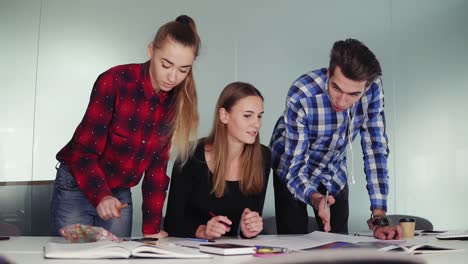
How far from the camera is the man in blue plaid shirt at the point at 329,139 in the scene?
255cm

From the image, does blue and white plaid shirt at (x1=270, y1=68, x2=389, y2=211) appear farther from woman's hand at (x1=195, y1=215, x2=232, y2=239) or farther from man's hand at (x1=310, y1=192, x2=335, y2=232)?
woman's hand at (x1=195, y1=215, x2=232, y2=239)

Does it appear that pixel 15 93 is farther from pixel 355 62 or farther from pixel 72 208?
pixel 355 62

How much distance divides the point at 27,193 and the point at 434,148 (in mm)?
2831

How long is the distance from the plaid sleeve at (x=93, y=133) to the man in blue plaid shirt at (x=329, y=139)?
791mm

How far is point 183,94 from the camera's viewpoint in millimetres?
2439

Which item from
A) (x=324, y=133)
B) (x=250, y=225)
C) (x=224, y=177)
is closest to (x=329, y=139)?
(x=324, y=133)

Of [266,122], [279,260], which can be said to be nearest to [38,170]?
[266,122]

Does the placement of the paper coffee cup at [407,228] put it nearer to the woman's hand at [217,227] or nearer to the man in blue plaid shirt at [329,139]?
the man in blue plaid shirt at [329,139]

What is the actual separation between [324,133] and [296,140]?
0.48ft

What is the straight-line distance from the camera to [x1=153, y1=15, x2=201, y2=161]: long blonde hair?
238cm

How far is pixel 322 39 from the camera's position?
176 inches

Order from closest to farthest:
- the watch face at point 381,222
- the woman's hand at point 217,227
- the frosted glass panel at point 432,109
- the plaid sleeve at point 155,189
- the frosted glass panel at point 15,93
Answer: the woman's hand at point 217,227 < the watch face at point 381,222 < the plaid sleeve at point 155,189 < the frosted glass panel at point 15,93 < the frosted glass panel at point 432,109

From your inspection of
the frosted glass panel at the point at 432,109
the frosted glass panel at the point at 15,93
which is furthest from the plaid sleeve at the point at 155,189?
the frosted glass panel at the point at 432,109

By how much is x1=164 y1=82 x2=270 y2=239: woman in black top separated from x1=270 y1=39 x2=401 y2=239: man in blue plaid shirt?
0.15 m
